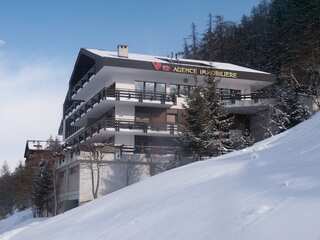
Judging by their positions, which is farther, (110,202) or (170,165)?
(170,165)

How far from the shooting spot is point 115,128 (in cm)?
3881

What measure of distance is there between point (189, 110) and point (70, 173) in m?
11.1

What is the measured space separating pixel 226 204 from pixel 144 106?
32431mm

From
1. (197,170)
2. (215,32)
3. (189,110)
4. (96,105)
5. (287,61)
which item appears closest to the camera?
(197,170)

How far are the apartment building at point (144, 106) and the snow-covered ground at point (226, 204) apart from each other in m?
21.1

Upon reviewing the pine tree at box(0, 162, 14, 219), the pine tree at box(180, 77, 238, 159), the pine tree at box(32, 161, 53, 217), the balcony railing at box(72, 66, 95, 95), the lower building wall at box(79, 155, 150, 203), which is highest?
the balcony railing at box(72, 66, 95, 95)

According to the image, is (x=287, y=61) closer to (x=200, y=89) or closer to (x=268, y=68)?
(x=268, y=68)

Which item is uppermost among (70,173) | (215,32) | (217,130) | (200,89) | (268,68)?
(215,32)

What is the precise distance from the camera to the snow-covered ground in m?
7.25

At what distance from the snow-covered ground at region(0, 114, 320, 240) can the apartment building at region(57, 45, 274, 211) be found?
21114 mm

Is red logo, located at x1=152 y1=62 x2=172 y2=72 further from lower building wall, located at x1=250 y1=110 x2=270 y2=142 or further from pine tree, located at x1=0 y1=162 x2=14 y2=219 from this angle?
pine tree, located at x1=0 y1=162 x2=14 y2=219

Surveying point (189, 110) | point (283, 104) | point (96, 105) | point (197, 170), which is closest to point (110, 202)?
point (197, 170)

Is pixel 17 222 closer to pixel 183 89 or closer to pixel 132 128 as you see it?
pixel 132 128

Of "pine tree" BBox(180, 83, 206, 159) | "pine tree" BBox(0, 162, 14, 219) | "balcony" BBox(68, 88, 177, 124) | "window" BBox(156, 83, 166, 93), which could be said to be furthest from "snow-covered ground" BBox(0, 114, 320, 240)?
"pine tree" BBox(0, 162, 14, 219)
